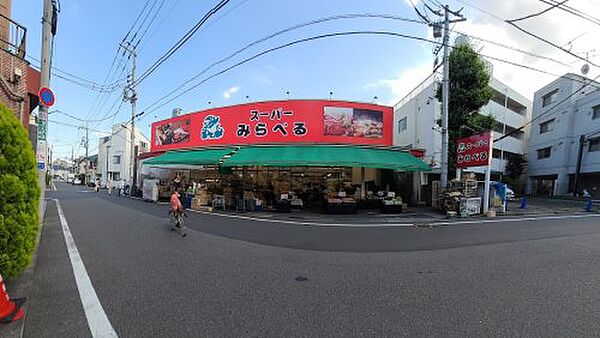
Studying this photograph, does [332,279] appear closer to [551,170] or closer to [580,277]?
[580,277]

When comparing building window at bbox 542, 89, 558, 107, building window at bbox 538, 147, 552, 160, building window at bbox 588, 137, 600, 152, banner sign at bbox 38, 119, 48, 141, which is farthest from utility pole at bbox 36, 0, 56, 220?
building window at bbox 542, 89, 558, 107

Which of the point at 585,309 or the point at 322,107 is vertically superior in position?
the point at 322,107

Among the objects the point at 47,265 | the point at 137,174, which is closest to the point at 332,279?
the point at 47,265

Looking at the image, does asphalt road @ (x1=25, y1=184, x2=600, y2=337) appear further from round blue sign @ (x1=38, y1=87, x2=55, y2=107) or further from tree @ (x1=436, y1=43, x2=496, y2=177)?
tree @ (x1=436, y1=43, x2=496, y2=177)

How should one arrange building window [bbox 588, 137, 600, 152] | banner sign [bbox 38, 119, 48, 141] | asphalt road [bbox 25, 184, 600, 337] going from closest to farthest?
asphalt road [bbox 25, 184, 600, 337], banner sign [bbox 38, 119, 48, 141], building window [bbox 588, 137, 600, 152]

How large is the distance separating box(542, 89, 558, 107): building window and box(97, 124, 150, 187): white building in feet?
168

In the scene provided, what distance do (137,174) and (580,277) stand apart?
2907 centimetres

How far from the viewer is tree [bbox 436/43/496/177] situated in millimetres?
16844

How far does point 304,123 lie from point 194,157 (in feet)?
22.0

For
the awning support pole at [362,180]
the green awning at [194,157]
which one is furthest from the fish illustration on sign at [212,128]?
the awning support pole at [362,180]

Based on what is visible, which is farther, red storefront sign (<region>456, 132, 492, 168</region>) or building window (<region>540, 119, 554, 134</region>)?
→ building window (<region>540, 119, 554, 134</region>)

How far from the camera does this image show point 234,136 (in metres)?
17.9

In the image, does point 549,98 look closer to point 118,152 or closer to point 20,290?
point 20,290

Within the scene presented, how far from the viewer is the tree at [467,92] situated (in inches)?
663
